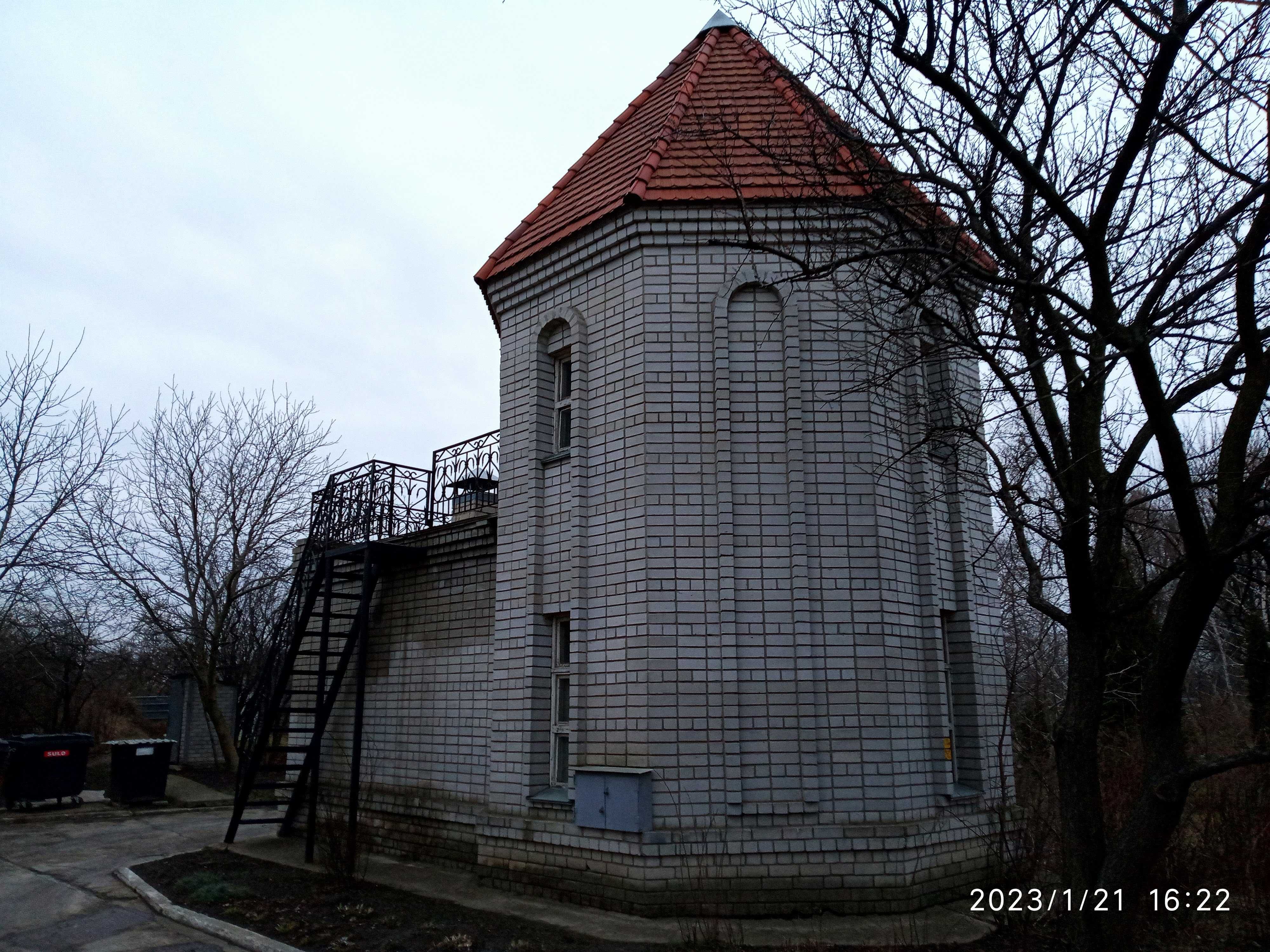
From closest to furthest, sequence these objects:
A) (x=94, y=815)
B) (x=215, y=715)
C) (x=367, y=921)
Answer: (x=367, y=921) < (x=94, y=815) < (x=215, y=715)

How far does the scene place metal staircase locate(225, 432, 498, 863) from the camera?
11.3 m

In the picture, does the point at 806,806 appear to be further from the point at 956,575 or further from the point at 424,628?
the point at 424,628

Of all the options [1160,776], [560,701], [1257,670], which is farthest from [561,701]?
[1257,670]

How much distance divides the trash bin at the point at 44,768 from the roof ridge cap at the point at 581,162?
1209 centimetres

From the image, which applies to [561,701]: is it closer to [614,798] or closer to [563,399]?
[614,798]

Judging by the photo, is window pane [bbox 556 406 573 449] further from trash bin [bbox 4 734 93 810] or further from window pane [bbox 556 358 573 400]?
trash bin [bbox 4 734 93 810]

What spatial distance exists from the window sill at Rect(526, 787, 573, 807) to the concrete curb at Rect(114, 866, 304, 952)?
2.48 m

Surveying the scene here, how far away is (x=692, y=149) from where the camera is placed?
932 centimetres

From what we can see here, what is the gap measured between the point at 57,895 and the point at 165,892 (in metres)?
1.27

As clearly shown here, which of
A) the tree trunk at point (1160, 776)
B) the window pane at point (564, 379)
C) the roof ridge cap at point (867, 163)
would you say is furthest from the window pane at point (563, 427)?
the tree trunk at point (1160, 776)

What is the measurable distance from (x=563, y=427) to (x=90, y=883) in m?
7.37

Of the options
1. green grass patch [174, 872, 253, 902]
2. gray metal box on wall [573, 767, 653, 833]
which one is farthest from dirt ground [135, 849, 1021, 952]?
gray metal box on wall [573, 767, 653, 833]

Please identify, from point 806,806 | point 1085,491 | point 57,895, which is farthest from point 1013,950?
point 57,895

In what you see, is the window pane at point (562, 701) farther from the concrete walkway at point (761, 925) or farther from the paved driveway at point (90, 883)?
the paved driveway at point (90, 883)
